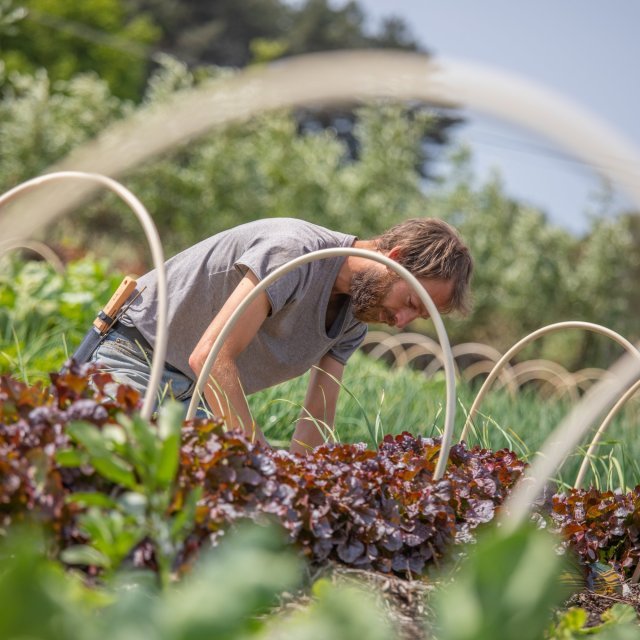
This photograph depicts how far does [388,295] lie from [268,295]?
1.05ft

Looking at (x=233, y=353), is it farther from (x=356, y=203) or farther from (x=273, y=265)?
(x=356, y=203)

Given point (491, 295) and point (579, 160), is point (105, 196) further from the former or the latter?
point (579, 160)

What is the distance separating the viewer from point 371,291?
6.78 ft

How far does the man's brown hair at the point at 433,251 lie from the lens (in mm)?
2066

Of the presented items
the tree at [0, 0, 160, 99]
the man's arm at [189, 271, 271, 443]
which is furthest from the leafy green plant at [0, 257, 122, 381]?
the tree at [0, 0, 160, 99]

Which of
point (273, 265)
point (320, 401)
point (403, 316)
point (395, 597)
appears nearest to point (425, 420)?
point (320, 401)

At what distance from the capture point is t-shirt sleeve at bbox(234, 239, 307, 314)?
1880 mm

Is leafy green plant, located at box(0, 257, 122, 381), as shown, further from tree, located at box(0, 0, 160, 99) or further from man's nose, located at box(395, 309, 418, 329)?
tree, located at box(0, 0, 160, 99)

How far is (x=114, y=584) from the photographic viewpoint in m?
1.05

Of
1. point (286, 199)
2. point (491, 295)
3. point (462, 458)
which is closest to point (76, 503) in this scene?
point (462, 458)

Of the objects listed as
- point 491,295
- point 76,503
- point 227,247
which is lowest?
point 491,295

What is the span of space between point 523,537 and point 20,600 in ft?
1.41

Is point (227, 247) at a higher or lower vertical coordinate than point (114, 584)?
higher

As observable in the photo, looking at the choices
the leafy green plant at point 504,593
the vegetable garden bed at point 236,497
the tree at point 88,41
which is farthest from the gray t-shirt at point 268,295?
the tree at point 88,41
